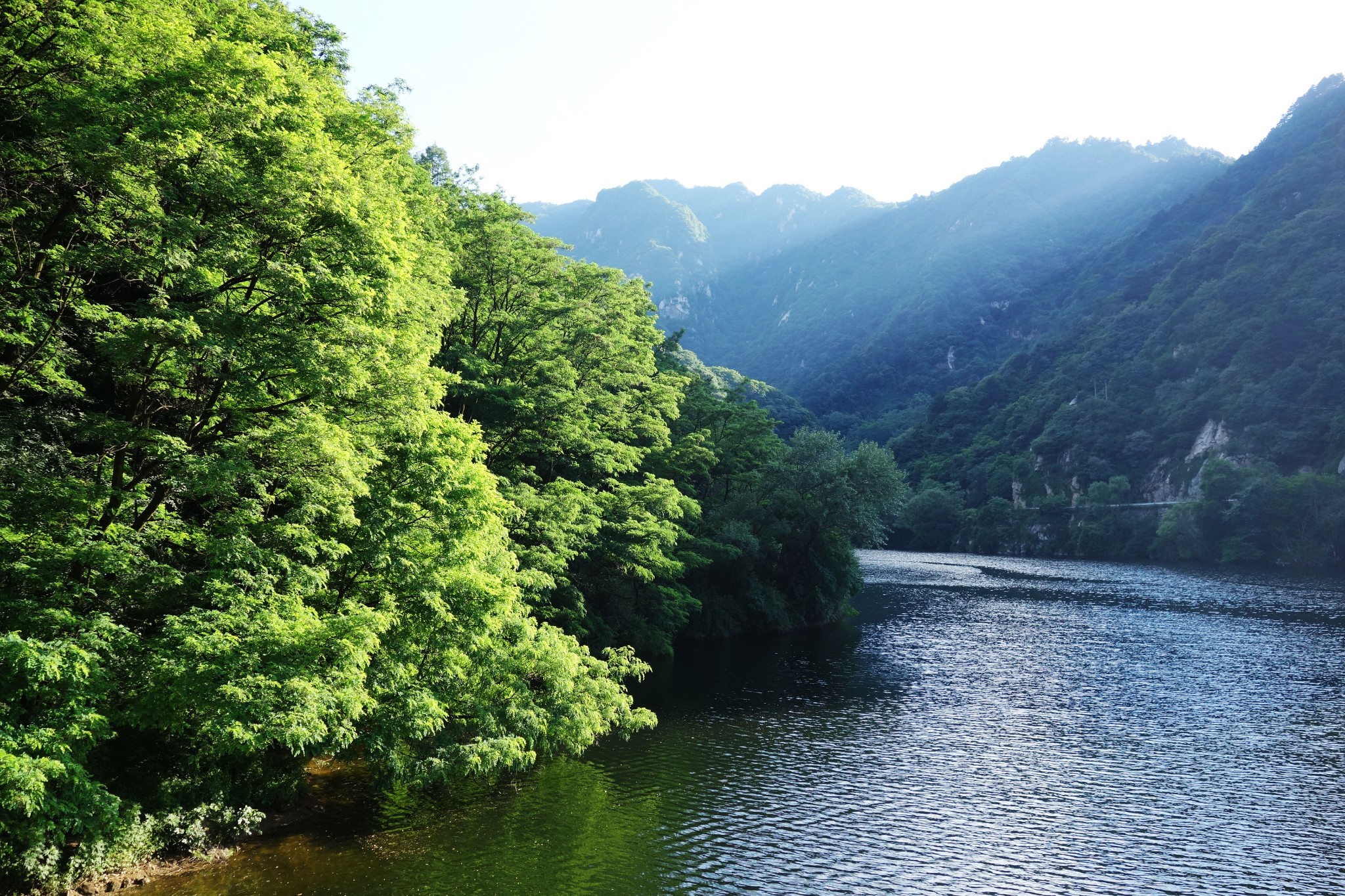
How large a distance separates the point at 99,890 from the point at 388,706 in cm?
611

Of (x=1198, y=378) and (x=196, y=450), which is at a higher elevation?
(x=1198, y=378)

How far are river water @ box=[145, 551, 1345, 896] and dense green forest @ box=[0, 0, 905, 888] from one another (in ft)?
6.77

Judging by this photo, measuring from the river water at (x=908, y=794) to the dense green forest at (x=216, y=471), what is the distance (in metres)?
2.06

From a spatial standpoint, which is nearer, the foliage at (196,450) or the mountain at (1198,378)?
the foliage at (196,450)

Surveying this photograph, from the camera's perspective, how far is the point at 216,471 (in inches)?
574

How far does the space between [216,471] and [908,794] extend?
21208mm

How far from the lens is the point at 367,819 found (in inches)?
781

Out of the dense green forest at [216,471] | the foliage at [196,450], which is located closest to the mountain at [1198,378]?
the dense green forest at [216,471]

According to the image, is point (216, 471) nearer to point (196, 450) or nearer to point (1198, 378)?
point (196, 450)

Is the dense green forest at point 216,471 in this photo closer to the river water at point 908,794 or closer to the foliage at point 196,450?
the foliage at point 196,450

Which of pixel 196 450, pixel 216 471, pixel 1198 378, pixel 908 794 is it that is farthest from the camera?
pixel 1198 378

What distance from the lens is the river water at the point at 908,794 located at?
1812 cm

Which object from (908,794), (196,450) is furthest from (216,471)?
(908,794)

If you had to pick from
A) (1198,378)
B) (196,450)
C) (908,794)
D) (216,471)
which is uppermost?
(1198,378)
